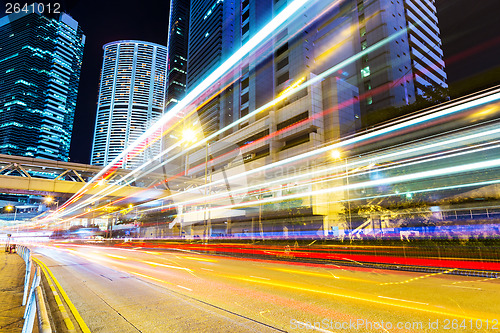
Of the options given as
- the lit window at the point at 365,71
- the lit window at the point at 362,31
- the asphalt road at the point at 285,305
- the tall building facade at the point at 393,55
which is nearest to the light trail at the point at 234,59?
the asphalt road at the point at 285,305

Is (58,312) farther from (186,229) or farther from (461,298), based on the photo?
(186,229)

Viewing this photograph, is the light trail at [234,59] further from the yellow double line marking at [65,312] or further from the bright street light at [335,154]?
the yellow double line marking at [65,312]

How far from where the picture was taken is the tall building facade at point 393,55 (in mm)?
62688

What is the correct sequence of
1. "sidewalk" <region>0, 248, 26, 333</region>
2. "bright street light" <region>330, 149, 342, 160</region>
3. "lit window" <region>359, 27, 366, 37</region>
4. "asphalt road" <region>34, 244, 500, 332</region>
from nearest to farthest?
1. "asphalt road" <region>34, 244, 500, 332</region>
2. "sidewalk" <region>0, 248, 26, 333</region>
3. "bright street light" <region>330, 149, 342, 160</region>
4. "lit window" <region>359, 27, 366, 37</region>

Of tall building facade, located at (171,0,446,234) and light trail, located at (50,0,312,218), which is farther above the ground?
tall building facade, located at (171,0,446,234)

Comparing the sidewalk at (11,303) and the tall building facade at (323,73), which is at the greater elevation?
the tall building facade at (323,73)

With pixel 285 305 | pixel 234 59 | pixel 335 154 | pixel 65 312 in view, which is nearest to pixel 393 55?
pixel 335 154

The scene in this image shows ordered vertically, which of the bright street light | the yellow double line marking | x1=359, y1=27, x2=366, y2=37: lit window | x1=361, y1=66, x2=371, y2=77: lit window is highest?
x1=359, y1=27, x2=366, y2=37: lit window

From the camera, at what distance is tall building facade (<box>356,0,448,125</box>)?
62.7 m

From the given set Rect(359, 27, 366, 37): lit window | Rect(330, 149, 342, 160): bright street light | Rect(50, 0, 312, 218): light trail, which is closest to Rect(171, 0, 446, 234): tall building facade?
Rect(359, 27, 366, 37): lit window

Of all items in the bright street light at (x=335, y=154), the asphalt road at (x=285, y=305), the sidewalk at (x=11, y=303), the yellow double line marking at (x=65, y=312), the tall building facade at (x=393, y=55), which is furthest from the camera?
the tall building facade at (x=393, y=55)

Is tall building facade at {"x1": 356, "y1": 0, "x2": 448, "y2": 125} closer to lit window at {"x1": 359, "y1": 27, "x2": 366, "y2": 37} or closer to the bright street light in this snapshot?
lit window at {"x1": 359, "y1": 27, "x2": 366, "y2": 37}

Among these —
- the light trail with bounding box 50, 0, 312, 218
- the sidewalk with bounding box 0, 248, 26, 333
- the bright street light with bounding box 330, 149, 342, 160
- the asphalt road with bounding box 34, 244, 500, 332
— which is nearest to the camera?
the asphalt road with bounding box 34, 244, 500, 332

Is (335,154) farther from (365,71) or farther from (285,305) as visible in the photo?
(365,71)
